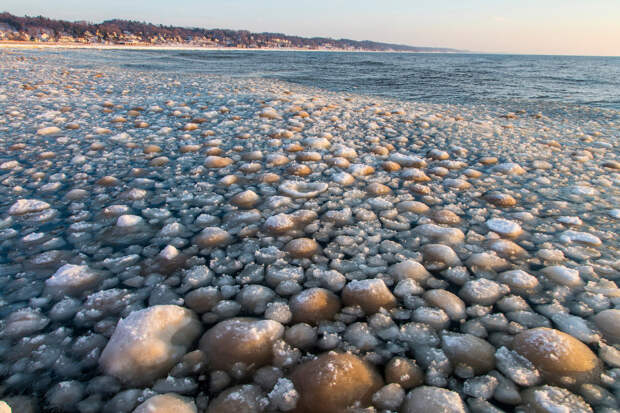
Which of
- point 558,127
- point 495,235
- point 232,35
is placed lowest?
point 495,235

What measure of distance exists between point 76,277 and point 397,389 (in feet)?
4.11

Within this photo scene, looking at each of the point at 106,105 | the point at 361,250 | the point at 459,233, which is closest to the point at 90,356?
the point at 361,250

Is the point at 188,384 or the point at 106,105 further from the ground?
the point at 106,105

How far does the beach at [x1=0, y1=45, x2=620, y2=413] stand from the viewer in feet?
3.10

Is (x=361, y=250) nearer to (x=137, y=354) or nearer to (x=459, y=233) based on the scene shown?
(x=459, y=233)

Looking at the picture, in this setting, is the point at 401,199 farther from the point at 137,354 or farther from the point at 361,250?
the point at 137,354

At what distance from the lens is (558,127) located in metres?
4.62

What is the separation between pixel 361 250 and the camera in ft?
5.33

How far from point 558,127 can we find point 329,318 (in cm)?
497

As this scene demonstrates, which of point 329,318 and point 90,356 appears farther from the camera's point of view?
point 329,318

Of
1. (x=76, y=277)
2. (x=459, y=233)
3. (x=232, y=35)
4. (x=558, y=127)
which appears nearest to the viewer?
(x=76, y=277)

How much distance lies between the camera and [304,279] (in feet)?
4.65

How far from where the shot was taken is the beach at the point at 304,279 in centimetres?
94

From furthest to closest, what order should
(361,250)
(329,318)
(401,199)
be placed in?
(401,199), (361,250), (329,318)
